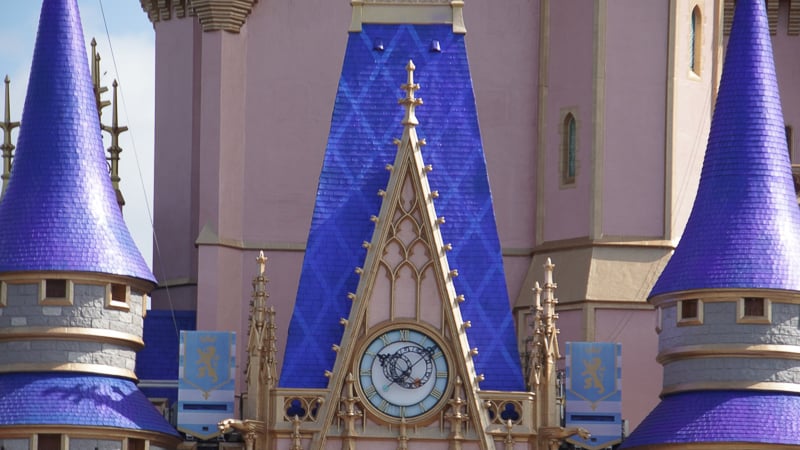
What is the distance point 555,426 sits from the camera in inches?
1813

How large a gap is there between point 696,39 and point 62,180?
10.3 metres

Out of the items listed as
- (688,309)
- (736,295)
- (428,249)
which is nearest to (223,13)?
(428,249)

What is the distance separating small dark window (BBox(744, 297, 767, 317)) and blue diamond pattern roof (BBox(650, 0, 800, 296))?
0.85 feet

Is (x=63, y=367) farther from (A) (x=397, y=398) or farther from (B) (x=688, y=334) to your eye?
(B) (x=688, y=334)

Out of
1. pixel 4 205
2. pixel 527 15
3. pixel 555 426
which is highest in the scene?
pixel 527 15

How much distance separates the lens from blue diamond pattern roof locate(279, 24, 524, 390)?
46.6 m

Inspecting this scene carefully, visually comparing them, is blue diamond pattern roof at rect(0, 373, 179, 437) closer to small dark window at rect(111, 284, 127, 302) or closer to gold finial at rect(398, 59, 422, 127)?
small dark window at rect(111, 284, 127, 302)

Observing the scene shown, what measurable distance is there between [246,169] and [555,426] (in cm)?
797

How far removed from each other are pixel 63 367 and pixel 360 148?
5.22 meters

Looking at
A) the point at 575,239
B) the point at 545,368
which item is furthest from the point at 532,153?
the point at 545,368

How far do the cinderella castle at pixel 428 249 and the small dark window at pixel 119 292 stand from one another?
0.03 meters

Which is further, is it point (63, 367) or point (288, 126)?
point (288, 126)

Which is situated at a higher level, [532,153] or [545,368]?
[532,153]

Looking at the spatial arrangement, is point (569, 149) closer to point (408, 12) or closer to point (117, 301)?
point (408, 12)
